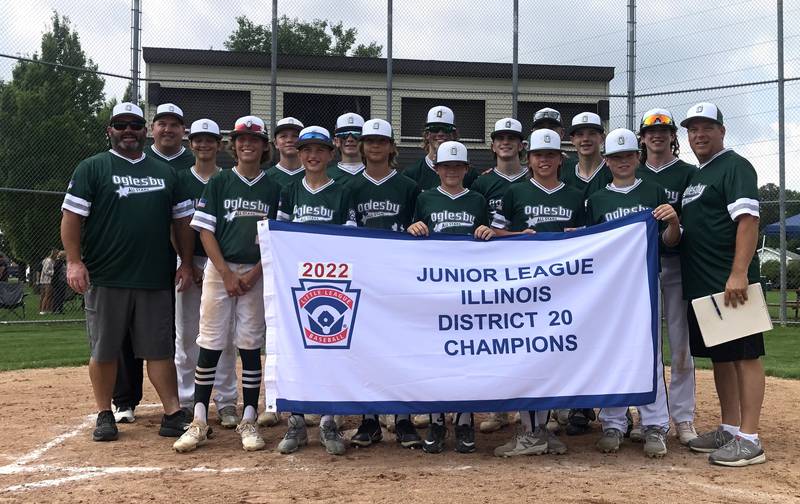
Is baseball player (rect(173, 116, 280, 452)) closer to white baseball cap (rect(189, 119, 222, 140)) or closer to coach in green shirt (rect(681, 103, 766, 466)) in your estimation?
white baseball cap (rect(189, 119, 222, 140))

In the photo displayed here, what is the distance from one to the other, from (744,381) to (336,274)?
2949mm

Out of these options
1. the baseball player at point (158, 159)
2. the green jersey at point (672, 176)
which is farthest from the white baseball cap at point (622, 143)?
the baseball player at point (158, 159)

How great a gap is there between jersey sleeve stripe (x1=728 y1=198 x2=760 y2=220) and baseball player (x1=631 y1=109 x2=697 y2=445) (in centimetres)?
59

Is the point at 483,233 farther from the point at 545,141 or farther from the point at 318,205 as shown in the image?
the point at 318,205

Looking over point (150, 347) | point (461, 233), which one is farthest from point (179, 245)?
point (461, 233)

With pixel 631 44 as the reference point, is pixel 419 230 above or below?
below

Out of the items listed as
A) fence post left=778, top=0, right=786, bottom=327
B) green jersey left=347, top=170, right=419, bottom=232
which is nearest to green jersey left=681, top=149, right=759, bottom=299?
green jersey left=347, top=170, right=419, bottom=232

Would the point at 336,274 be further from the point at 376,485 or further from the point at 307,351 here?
the point at 376,485

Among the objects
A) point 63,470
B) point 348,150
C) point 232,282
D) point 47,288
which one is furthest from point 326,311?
point 47,288

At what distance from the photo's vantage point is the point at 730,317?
4867 mm

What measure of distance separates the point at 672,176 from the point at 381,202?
2266 millimetres

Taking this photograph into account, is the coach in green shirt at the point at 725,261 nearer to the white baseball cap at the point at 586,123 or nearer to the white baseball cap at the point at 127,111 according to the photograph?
the white baseball cap at the point at 586,123

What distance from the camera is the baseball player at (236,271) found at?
526 cm

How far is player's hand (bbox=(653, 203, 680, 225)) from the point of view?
493cm
